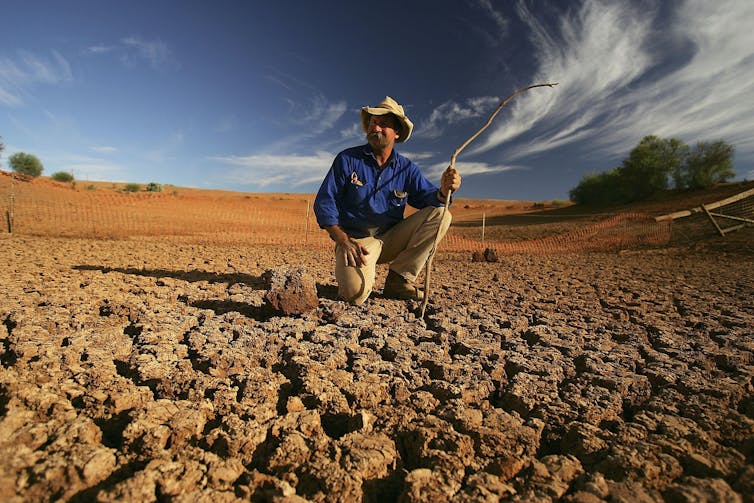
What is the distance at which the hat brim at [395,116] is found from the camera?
2.74 metres

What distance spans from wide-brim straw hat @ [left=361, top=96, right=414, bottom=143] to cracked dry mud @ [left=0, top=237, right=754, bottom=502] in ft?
4.73

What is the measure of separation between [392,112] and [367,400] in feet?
6.79

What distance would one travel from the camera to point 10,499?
2.96 ft

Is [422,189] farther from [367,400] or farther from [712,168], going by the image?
[712,168]

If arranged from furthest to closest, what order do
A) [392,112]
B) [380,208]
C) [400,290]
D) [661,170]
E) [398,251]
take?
1. [661,170]
2. [398,251]
3. [400,290]
4. [380,208]
5. [392,112]

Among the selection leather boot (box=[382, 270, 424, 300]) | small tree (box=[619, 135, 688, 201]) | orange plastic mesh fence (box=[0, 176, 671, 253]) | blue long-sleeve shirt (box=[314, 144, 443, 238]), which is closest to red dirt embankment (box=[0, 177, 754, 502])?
leather boot (box=[382, 270, 424, 300])

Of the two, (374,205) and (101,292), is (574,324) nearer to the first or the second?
(374,205)

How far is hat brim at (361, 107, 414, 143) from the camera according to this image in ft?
8.99

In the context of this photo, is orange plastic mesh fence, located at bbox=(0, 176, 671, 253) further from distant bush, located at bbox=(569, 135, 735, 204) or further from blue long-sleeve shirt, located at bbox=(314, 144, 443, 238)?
distant bush, located at bbox=(569, 135, 735, 204)

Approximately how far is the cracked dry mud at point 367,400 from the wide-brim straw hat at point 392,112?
1442 mm

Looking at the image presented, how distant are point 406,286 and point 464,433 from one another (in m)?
1.90

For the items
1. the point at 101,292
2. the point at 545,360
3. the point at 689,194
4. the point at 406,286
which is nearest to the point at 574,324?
the point at 545,360

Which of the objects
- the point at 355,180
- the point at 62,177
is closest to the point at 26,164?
the point at 62,177

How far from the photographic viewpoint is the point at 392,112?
2.76 metres
